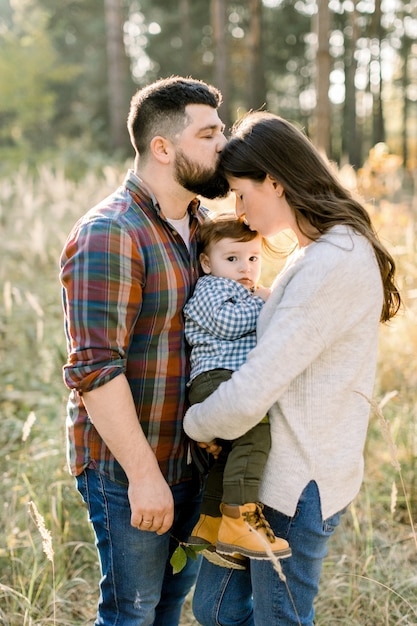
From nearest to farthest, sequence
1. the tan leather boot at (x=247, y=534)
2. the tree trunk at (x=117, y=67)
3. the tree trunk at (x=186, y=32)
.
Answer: the tan leather boot at (x=247, y=534) < the tree trunk at (x=117, y=67) < the tree trunk at (x=186, y=32)

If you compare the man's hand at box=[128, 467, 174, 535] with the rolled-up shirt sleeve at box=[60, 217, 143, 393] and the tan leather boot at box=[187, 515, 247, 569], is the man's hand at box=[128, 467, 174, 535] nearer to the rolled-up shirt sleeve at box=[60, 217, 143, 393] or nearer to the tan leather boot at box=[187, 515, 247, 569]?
the tan leather boot at box=[187, 515, 247, 569]

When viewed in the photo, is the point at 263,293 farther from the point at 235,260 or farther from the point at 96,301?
the point at 96,301

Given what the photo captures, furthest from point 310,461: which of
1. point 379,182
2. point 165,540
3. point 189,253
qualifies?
point 379,182

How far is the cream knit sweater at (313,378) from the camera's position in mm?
1798

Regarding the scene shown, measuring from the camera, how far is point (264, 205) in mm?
2086

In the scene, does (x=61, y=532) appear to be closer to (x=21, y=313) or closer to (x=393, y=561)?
(x=393, y=561)

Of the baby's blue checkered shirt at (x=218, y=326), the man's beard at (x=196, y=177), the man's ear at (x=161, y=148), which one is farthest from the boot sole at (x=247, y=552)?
the man's ear at (x=161, y=148)

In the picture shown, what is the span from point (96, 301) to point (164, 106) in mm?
755

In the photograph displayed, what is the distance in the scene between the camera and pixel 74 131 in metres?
23.8

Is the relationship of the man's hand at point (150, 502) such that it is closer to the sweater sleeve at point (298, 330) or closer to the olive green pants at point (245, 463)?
the olive green pants at point (245, 463)

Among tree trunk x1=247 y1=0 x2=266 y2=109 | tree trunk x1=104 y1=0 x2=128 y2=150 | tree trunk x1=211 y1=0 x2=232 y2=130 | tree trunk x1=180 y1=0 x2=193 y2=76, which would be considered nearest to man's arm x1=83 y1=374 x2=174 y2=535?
tree trunk x1=104 y1=0 x2=128 y2=150

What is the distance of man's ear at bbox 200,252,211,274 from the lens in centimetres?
234

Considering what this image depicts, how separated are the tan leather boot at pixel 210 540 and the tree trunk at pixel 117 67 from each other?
557 inches

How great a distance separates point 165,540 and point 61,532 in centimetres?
108
